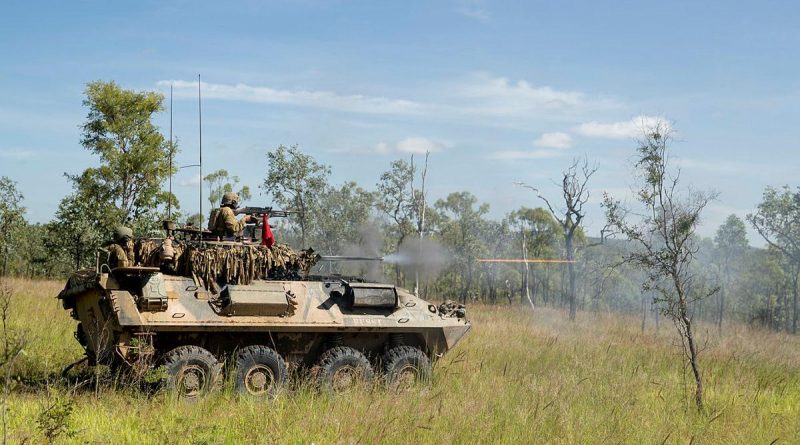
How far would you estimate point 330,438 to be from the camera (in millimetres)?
7617

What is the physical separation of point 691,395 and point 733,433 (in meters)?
2.60

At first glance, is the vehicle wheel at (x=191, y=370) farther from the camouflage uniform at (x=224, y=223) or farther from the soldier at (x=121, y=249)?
the camouflage uniform at (x=224, y=223)

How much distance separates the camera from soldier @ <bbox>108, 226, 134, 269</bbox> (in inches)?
390

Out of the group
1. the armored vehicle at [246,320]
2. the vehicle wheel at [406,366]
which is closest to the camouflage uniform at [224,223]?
the armored vehicle at [246,320]

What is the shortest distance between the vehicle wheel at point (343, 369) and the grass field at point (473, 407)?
0.33 meters

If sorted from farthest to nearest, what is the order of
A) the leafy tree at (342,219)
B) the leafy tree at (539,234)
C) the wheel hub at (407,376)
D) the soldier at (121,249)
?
1. the leafy tree at (539,234)
2. the leafy tree at (342,219)
3. the wheel hub at (407,376)
4. the soldier at (121,249)

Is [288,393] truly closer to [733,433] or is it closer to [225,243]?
[225,243]

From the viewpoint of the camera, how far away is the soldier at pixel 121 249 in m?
9.91

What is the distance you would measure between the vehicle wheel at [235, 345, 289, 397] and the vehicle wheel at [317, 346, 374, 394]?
552mm

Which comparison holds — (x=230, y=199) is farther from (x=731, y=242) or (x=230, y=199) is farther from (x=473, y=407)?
(x=731, y=242)

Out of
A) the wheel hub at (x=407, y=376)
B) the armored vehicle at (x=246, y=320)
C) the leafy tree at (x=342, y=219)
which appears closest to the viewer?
the armored vehicle at (x=246, y=320)

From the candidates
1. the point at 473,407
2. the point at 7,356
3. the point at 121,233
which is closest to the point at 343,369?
the point at 473,407

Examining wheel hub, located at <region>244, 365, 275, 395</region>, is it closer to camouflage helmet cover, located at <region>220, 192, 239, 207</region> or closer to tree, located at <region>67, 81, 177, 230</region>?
camouflage helmet cover, located at <region>220, 192, 239, 207</region>

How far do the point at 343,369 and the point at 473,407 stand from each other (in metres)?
2.37
